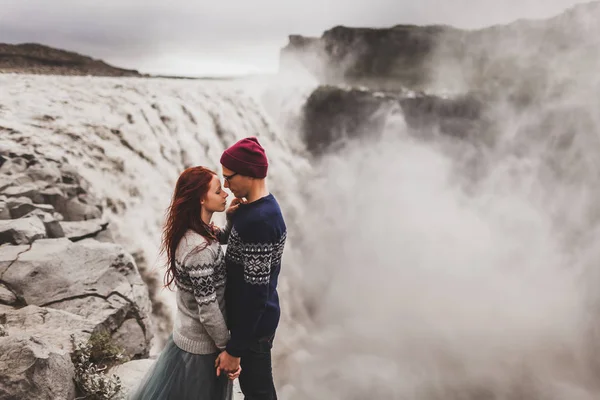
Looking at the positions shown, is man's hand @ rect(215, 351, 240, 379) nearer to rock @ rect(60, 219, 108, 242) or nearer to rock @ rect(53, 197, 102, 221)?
rock @ rect(60, 219, 108, 242)

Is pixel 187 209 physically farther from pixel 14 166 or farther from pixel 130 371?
pixel 14 166

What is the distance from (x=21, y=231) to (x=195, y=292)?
264cm

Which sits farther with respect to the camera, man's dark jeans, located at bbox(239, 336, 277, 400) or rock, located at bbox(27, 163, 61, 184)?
rock, located at bbox(27, 163, 61, 184)

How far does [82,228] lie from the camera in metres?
4.32

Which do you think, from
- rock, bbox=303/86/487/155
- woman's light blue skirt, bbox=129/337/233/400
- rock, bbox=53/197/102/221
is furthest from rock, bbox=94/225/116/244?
rock, bbox=303/86/487/155

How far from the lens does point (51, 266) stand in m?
3.38

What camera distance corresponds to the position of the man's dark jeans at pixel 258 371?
6.35 feet

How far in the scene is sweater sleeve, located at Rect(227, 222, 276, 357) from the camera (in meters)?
1.78

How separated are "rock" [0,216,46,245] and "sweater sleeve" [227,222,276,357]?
2689 millimetres

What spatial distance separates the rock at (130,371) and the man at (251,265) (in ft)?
3.99

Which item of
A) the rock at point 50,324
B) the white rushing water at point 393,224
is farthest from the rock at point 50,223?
the white rushing water at point 393,224

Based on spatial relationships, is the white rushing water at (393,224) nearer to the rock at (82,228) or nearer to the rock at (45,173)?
the rock at (45,173)

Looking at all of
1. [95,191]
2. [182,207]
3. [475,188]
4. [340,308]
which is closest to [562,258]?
[475,188]

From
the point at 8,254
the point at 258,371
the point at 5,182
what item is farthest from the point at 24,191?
the point at 258,371
